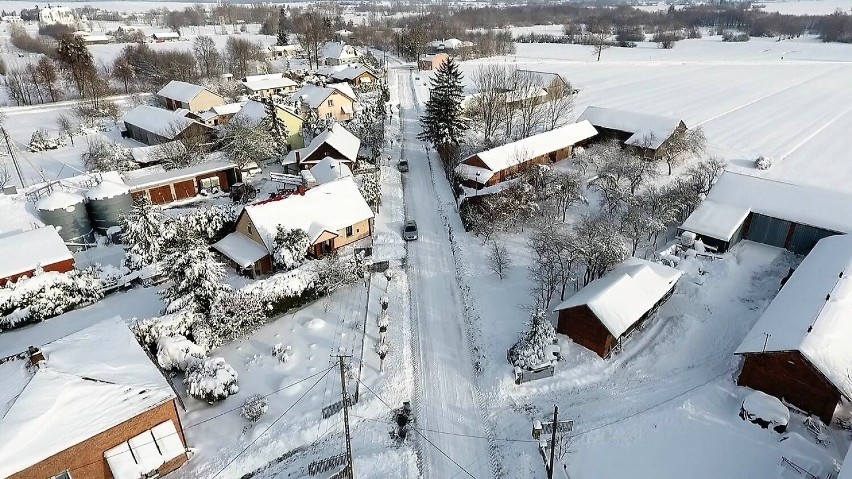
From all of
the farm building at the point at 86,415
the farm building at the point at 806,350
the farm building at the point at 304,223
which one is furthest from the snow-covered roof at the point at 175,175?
the farm building at the point at 806,350

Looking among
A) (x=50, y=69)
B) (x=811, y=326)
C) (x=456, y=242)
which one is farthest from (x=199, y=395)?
(x=50, y=69)

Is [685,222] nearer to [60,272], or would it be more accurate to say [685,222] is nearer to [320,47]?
[60,272]

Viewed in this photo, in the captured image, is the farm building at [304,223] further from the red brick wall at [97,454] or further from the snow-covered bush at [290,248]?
the red brick wall at [97,454]

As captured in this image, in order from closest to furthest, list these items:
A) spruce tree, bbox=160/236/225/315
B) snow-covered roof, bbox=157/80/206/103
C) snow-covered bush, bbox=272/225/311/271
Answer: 1. spruce tree, bbox=160/236/225/315
2. snow-covered bush, bbox=272/225/311/271
3. snow-covered roof, bbox=157/80/206/103

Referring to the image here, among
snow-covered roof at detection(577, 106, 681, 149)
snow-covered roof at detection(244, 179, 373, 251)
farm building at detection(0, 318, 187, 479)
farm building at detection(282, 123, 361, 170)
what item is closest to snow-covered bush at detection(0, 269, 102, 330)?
farm building at detection(0, 318, 187, 479)

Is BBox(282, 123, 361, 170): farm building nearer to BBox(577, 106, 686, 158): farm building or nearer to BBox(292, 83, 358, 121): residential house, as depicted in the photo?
BBox(292, 83, 358, 121): residential house

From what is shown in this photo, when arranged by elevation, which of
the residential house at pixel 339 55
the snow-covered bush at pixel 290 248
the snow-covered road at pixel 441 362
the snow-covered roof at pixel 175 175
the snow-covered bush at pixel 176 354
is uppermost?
the residential house at pixel 339 55
